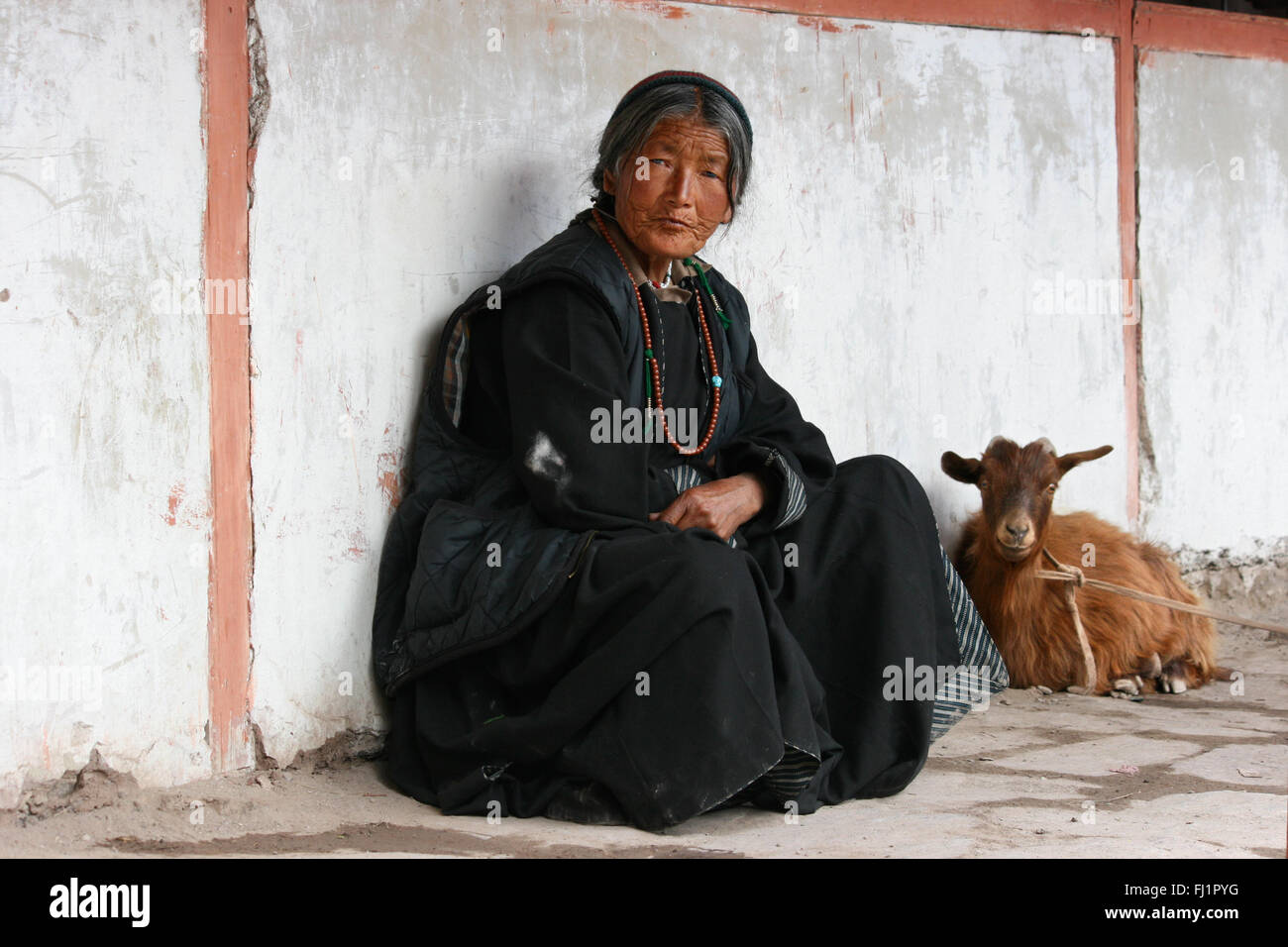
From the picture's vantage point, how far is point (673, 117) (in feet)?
11.9

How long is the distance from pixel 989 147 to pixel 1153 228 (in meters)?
0.92

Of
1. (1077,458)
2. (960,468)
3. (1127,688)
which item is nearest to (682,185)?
(960,468)

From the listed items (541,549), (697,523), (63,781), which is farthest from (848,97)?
(63,781)

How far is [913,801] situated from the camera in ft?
11.3

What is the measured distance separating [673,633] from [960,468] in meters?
2.04

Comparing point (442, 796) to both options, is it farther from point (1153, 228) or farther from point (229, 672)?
point (1153, 228)

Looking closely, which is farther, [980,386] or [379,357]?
[980,386]

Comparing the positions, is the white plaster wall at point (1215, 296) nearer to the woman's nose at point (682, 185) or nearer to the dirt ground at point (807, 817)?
the dirt ground at point (807, 817)

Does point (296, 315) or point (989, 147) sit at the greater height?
point (989, 147)

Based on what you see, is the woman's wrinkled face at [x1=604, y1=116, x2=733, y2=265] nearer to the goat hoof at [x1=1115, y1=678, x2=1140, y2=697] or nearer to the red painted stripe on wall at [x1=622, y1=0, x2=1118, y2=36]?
the red painted stripe on wall at [x1=622, y1=0, x2=1118, y2=36]

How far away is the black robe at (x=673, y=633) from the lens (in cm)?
312

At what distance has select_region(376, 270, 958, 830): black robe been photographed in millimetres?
3119

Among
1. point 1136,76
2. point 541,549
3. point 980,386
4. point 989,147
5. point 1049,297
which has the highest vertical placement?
point 1136,76

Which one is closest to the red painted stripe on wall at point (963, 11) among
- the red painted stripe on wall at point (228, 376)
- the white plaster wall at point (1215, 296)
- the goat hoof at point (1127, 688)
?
the white plaster wall at point (1215, 296)
